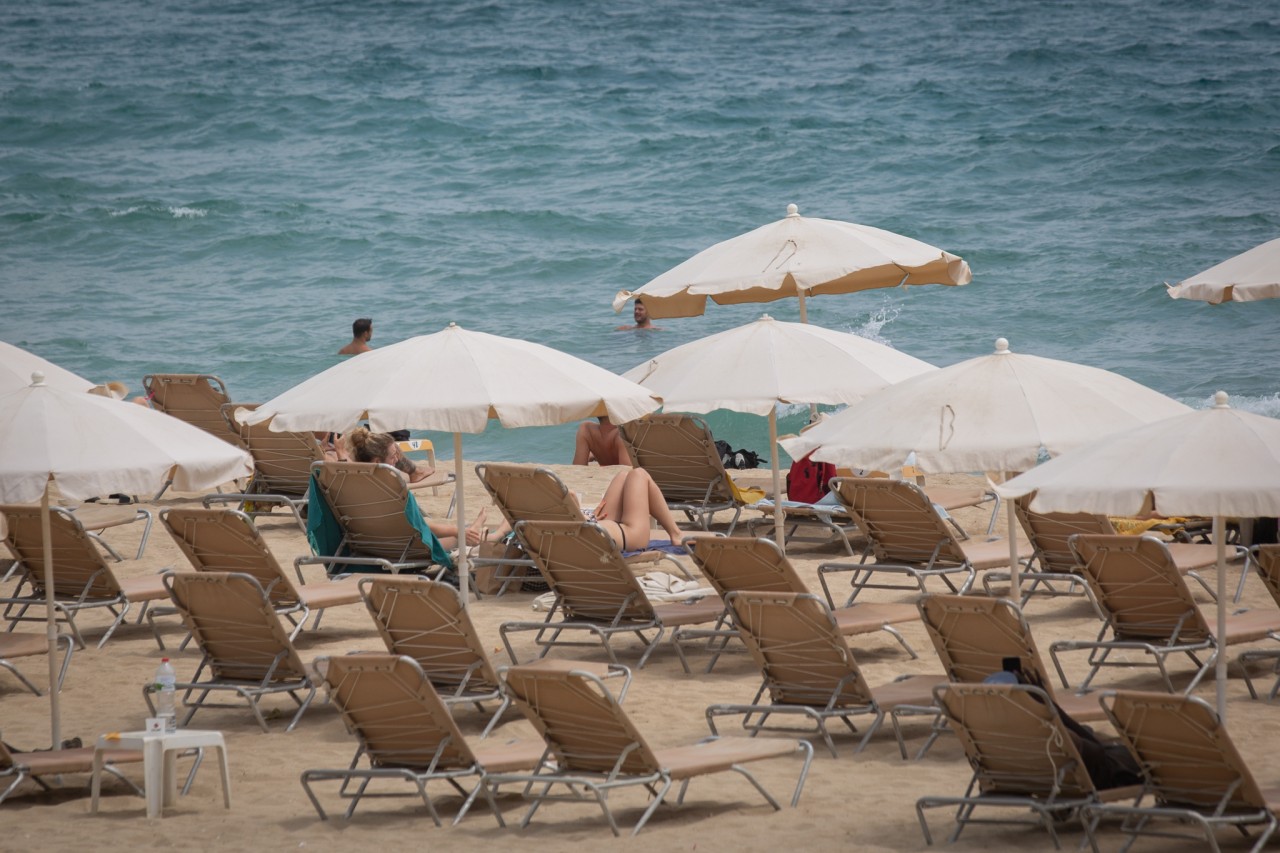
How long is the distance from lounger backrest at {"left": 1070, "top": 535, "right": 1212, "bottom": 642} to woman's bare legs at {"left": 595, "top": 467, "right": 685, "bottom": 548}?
2526 mm

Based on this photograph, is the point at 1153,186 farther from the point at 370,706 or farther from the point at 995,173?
the point at 370,706

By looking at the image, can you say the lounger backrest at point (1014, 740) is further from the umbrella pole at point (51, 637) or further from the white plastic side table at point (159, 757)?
the umbrella pole at point (51, 637)

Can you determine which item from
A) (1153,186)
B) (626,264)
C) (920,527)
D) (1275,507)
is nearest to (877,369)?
(920,527)

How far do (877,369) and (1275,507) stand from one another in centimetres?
365

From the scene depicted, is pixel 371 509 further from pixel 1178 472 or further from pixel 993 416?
pixel 1178 472

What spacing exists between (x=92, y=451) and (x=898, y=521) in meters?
4.16

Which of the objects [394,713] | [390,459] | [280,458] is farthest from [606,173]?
[394,713]

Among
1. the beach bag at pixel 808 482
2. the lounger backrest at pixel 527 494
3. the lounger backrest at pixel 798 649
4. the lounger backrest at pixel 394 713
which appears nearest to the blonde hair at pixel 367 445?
the lounger backrest at pixel 527 494

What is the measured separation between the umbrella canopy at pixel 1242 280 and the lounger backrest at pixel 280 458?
5.44m

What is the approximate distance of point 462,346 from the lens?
26.5ft

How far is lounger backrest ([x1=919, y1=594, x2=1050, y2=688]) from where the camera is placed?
5.94 metres

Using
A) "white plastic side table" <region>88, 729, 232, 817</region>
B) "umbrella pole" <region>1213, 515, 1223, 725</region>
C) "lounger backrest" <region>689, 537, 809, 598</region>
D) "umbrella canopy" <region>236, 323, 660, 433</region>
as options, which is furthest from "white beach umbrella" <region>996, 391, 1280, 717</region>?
"white plastic side table" <region>88, 729, 232, 817</region>

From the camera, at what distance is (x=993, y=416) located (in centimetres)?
692

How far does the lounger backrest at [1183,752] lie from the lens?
4.88m
